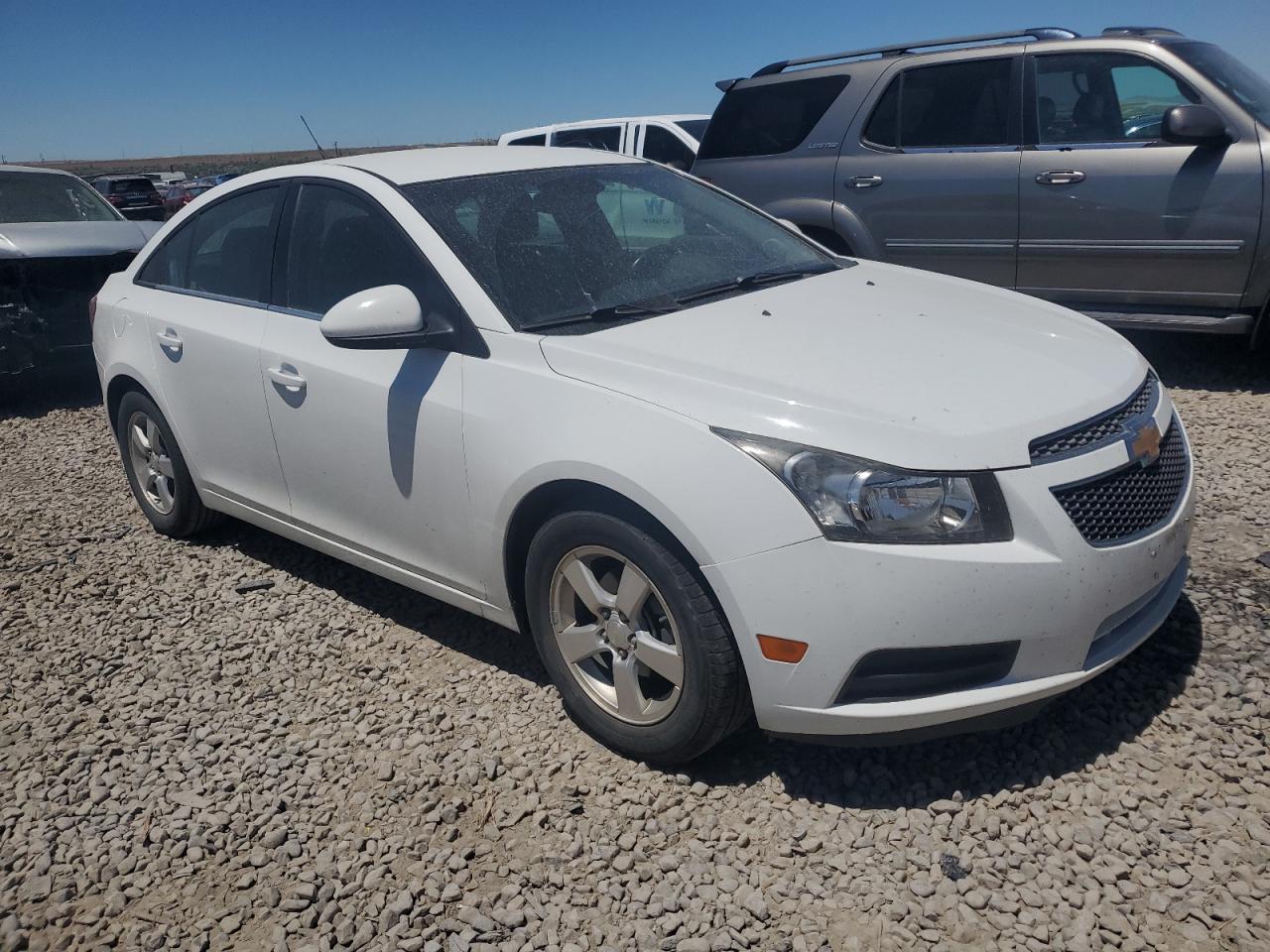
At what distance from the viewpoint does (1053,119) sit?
6.19m

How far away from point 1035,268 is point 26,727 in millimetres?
5603

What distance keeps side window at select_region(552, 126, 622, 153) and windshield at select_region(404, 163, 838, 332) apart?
8.05 meters

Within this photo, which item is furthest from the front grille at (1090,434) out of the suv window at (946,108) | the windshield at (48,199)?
the windshield at (48,199)

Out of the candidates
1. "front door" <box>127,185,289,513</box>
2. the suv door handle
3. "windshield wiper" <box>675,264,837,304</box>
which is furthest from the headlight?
the suv door handle

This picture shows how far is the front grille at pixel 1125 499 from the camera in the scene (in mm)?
2543

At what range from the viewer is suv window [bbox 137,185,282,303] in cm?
409

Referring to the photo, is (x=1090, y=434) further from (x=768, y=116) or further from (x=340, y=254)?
(x=768, y=116)

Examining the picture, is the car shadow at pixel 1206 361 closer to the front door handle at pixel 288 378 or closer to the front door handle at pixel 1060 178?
the front door handle at pixel 1060 178

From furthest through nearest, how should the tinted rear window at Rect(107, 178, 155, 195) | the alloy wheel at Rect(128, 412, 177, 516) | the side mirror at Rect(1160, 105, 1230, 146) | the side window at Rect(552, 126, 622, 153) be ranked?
the tinted rear window at Rect(107, 178, 155, 195) → the side window at Rect(552, 126, 622, 153) → the side mirror at Rect(1160, 105, 1230, 146) → the alloy wheel at Rect(128, 412, 177, 516)

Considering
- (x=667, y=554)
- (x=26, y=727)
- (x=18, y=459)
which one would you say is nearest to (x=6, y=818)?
(x=26, y=727)

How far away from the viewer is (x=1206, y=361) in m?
6.38

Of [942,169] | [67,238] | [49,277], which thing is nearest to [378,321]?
[942,169]

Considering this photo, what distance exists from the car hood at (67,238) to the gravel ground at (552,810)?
450 centimetres

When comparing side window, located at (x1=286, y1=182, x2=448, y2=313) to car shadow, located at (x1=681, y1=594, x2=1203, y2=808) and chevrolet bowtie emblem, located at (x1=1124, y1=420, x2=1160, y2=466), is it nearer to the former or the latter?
car shadow, located at (x1=681, y1=594, x2=1203, y2=808)
